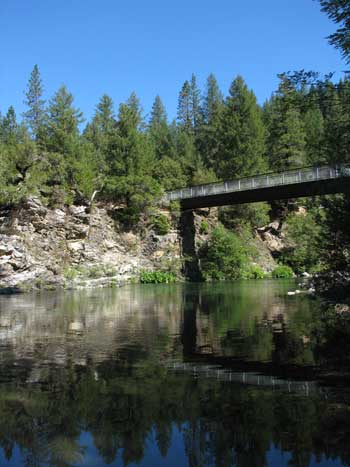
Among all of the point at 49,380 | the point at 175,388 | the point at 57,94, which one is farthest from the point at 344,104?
the point at 57,94

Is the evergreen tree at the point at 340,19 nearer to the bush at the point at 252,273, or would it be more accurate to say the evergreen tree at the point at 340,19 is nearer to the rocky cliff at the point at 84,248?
the rocky cliff at the point at 84,248

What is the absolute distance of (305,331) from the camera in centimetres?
1458

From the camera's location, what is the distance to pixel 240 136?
62250mm

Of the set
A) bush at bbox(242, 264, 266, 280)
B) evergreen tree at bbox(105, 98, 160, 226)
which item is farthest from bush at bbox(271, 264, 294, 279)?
evergreen tree at bbox(105, 98, 160, 226)

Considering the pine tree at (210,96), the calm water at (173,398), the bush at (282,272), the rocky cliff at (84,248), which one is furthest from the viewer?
the pine tree at (210,96)

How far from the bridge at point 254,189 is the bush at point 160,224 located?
2077 mm

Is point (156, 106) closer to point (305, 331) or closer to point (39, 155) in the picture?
point (39, 155)

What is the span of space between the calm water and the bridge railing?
91.2ft

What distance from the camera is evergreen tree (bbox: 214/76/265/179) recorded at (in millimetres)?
60969

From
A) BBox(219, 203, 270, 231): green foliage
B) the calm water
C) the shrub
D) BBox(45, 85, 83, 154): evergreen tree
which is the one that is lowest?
the calm water

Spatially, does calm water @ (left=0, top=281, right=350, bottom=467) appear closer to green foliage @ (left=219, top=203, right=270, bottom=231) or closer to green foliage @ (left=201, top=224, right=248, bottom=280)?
green foliage @ (left=201, top=224, right=248, bottom=280)

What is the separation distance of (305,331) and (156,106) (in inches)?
3464

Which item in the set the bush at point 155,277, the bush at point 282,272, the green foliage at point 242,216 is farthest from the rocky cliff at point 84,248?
the green foliage at point 242,216

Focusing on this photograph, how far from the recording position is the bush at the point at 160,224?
50469 mm
